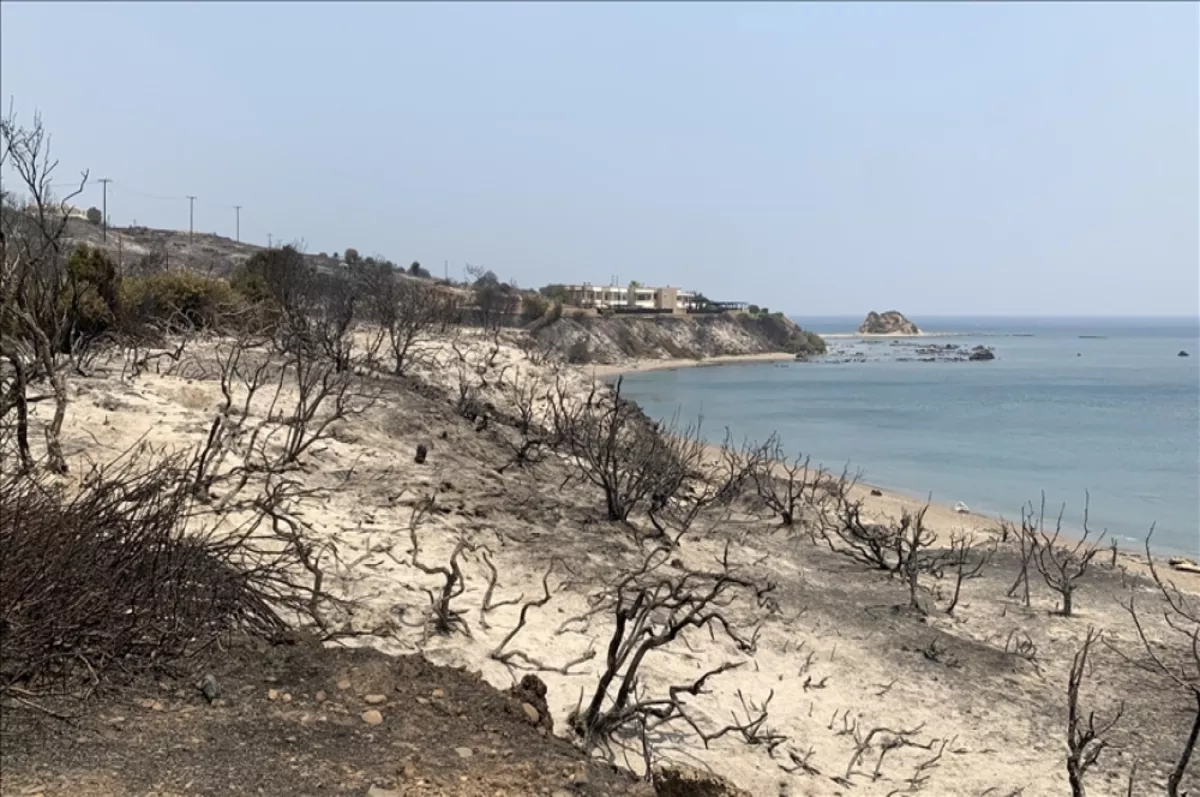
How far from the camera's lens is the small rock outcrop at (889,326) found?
169875 millimetres

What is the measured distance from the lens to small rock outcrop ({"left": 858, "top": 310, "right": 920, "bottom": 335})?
16988 cm

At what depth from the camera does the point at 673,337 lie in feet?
274

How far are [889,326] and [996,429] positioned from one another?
468 ft

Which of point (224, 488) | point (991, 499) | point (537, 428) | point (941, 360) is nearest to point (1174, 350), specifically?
point (941, 360)

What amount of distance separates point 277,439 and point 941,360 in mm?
88866

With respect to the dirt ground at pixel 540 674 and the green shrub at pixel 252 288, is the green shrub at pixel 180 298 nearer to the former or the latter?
→ the green shrub at pixel 252 288

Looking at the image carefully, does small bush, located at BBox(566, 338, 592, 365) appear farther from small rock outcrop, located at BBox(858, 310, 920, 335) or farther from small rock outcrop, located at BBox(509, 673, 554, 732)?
small rock outcrop, located at BBox(858, 310, 920, 335)

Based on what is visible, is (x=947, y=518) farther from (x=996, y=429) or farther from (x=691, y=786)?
(x=996, y=429)

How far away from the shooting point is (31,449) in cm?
796

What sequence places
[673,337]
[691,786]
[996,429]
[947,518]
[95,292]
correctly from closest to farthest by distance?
[691,786] < [95,292] < [947,518] < [996,429] < [673,337]

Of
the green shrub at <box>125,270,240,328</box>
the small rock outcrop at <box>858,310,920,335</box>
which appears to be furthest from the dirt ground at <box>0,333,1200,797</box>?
the small rock outcrop at <box>858,310,920,335</box>

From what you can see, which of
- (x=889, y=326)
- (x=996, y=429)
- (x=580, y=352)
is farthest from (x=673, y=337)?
(x=889, y=326)

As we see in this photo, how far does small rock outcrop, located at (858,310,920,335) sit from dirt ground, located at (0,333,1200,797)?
165 m

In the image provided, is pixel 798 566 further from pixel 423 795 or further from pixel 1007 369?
pixel 1007 369
